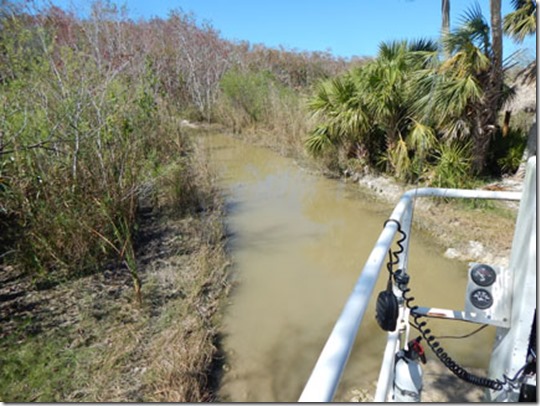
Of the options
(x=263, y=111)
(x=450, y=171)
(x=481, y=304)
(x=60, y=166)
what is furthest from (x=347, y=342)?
(x=263, y=111)

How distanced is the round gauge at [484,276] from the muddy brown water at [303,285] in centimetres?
124

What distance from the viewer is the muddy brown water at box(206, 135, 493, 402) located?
2441 mm

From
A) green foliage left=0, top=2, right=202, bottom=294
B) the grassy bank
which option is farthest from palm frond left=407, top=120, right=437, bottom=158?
green foliage left=0, top=2, right=202, bottom=294

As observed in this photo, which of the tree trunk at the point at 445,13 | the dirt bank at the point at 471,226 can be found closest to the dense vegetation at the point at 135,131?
the dirt bank at the point at 471,226

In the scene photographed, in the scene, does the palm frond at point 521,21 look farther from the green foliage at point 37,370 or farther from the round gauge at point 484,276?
the green foliage at point 37,370

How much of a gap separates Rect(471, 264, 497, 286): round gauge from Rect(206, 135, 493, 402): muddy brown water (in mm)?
1239

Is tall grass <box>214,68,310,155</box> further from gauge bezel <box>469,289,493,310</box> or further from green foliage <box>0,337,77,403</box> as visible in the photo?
gauge bezel <box>469,289,493,310</box>

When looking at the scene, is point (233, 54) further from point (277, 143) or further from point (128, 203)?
point (128, 203)

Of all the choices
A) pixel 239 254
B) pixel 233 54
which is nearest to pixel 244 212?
pixel 239 254

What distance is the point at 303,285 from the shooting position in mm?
3594

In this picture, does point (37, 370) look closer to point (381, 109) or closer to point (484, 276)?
point (484, 276)

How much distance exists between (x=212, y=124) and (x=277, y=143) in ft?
14.3

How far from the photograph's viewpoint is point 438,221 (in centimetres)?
463

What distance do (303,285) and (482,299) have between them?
2.28m
